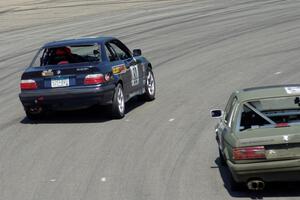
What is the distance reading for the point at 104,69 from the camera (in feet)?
48.5

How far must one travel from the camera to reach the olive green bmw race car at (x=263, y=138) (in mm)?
9250

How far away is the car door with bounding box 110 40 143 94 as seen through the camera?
16009 millimetres

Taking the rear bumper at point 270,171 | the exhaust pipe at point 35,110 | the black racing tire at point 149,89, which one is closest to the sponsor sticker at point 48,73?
the exhaust pipe at point 35,110

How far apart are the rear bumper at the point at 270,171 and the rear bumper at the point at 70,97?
5.62m

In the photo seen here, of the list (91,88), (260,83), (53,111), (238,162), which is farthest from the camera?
(260,83)

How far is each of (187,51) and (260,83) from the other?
6234mm

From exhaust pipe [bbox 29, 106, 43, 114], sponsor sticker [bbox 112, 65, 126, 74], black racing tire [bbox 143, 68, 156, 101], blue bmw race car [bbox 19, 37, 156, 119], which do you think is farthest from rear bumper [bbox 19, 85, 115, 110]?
black racing tire [bbox 143, 68, 156, 101]

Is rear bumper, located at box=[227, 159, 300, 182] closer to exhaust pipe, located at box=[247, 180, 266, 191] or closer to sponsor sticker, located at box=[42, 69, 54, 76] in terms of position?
exhaust pipe, located at box=[247, 180, 266, 191]

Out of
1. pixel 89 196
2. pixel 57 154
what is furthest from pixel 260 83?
pixel 89 196

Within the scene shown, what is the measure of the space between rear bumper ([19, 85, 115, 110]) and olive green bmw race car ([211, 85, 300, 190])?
469 cm

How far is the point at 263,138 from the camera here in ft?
30.6

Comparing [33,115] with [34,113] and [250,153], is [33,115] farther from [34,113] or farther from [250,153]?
[250,153]

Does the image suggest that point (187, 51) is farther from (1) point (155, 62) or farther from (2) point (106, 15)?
(2) point (106, 15)

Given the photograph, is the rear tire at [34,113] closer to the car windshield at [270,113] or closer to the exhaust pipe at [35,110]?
the exhaust pipe at [35,110]
